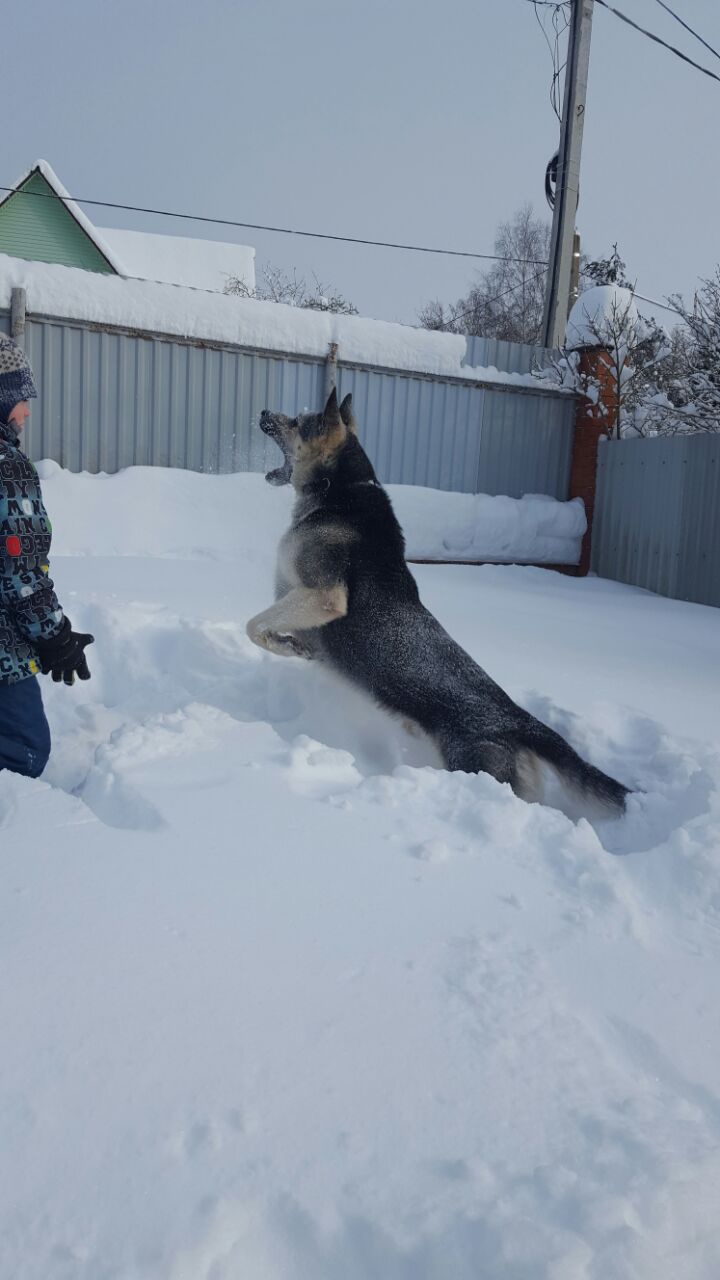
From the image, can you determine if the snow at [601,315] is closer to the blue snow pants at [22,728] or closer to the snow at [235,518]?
the snow at [235,518]

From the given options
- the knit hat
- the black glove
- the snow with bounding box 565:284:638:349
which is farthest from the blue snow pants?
the snow with bounding box 565:284:638:349

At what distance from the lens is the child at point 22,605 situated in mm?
2629

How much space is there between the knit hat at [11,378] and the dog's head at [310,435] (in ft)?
4.51

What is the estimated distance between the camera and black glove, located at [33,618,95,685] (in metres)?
2.79

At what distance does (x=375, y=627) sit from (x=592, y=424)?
25.6 ft

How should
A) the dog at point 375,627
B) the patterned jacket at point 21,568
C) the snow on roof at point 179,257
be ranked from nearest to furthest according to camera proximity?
the patterned jacket at point 21,568
the dog at point 375,627
the snow on roof at point 179,257

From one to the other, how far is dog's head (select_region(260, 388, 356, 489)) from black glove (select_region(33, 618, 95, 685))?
1.48 metres

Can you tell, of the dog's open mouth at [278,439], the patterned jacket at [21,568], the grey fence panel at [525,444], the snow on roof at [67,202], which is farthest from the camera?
the snow on roof at [67,202]

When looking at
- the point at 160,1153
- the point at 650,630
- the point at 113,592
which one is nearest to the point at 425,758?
the point at 160,1153

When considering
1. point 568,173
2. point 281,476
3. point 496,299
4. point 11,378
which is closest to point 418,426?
point 568,173

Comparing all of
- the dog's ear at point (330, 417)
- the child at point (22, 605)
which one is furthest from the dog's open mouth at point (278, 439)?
the child at point (22, 605)

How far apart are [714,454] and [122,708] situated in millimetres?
6841

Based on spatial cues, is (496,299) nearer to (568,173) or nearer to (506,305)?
(506,305)

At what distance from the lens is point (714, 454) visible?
26.8ft
